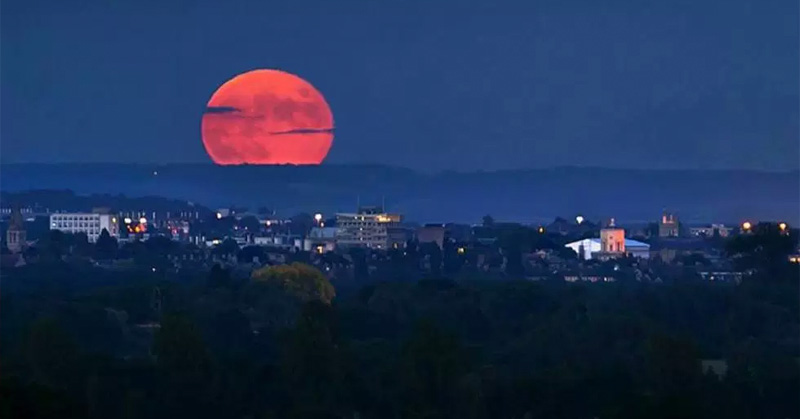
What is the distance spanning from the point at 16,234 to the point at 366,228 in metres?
27.4

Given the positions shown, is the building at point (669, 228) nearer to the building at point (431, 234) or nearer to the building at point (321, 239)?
the building at point (431, 234)

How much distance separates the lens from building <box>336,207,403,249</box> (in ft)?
438

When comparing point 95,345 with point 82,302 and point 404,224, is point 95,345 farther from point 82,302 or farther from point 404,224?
point 404,224

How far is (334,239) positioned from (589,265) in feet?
107

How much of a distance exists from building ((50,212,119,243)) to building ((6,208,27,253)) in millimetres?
6637

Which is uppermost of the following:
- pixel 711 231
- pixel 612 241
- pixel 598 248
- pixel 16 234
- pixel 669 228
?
pixel 669 228

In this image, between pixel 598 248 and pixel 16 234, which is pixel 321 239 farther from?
pixel 16 234

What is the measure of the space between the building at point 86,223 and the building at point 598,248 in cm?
2354

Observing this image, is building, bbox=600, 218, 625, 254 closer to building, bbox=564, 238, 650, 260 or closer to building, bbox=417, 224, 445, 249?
building, bbox=564, 238, 650, 260

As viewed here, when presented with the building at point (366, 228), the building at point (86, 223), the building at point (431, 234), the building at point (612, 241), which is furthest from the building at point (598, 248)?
the building at point (86, 223)

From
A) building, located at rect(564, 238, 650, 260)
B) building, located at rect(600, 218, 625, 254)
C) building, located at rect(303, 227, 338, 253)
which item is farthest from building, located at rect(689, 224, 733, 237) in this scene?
building, located at rect(303, 227, 338, 253)

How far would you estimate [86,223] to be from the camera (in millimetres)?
139000

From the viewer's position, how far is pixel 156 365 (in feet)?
130

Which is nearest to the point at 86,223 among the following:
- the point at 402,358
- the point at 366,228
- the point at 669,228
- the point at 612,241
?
the point at 366,228
